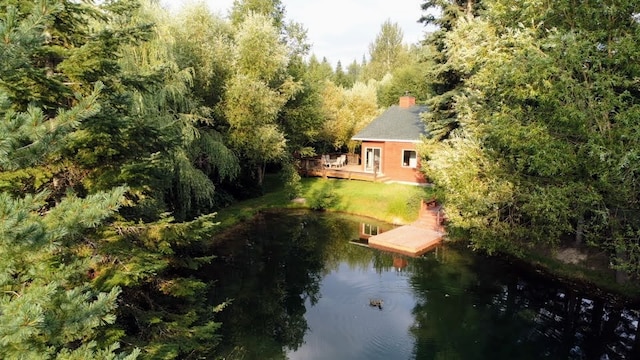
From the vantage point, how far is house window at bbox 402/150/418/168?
2627cm

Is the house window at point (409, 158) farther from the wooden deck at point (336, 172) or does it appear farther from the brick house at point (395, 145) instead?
the wooden deck at point (336, 172)

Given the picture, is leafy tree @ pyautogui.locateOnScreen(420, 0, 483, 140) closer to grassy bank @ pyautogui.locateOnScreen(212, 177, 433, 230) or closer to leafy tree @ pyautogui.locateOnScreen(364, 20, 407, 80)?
grassy bank @ pyautogui.locateOnScreen(212, 177, 433, 230)

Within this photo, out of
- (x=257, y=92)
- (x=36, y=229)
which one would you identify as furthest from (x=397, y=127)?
(x=36, y=229)

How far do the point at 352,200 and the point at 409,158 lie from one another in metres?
5.31

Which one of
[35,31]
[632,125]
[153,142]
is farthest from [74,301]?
[632,125]

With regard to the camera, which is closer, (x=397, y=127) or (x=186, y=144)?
(x=186, y=144)

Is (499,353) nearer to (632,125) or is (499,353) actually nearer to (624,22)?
(632,125)

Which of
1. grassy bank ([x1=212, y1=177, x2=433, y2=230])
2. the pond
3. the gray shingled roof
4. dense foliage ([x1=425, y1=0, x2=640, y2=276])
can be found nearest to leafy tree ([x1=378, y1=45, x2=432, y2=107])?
the gray shingled roof

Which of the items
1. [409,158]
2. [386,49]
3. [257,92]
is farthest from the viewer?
[386,49]

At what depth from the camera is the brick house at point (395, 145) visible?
26188 mm

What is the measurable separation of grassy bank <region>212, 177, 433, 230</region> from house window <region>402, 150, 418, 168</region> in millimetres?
1825

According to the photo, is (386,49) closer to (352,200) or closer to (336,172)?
(336,172)

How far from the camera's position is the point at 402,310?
41.1 ft

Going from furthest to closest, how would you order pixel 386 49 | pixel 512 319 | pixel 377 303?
pixel 386 49, pixel 377 303, pixel 512 319
